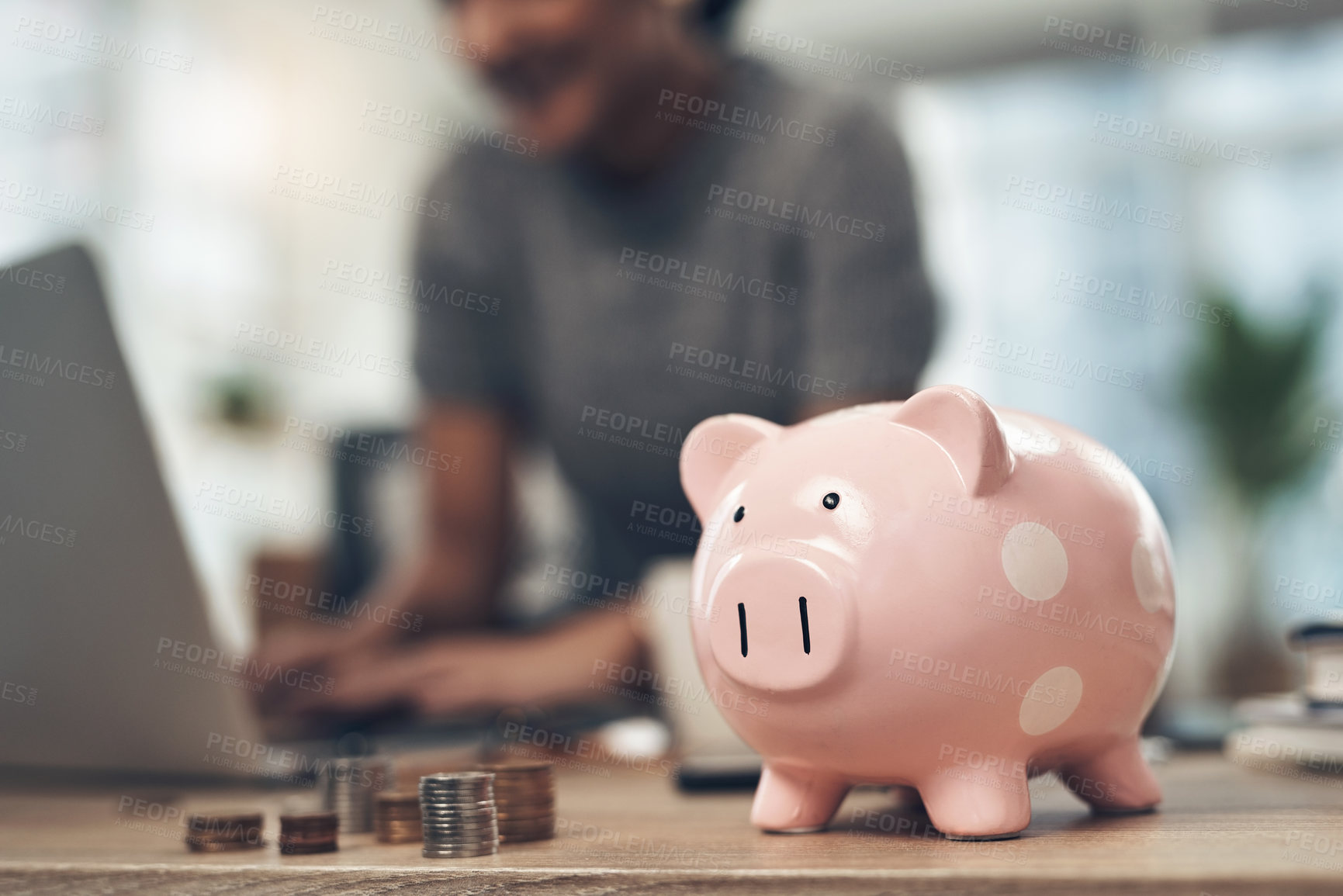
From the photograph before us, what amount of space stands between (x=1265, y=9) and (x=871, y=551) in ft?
18.1

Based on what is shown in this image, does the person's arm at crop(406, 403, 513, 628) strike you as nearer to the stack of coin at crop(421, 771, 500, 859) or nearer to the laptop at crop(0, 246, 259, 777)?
the laptop at crop(0, 246, 259, 777)

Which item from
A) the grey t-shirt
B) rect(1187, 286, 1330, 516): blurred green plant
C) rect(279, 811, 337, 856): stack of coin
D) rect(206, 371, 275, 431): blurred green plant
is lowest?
rect(279, 811, 337, 856): stack of coin

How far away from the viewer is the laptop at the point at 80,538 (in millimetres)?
838

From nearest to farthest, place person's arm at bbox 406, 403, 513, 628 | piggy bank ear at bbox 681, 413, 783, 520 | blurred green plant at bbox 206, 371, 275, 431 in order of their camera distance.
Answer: piggy bank ear at bbox 681, 413, 783, 520
person's arm at bbox 406, 403, 513, 628
blurred green plant at bbox 206, 371, 275, 431

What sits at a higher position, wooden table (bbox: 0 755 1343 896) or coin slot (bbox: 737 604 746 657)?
coin slot (bbox: 737 604 746 657)

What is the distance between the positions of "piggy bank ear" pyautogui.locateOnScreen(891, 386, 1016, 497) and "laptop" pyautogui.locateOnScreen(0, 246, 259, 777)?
2.03ft

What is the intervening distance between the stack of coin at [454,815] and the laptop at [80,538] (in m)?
0.42

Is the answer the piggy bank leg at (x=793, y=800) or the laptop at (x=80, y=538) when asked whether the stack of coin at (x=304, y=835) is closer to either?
the piggy bank leg at (x=793, y=800)

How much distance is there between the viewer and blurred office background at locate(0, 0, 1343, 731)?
495 cm

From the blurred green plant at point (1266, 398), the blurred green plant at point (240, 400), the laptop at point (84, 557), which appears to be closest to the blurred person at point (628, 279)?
the laptop at point (84, 557)

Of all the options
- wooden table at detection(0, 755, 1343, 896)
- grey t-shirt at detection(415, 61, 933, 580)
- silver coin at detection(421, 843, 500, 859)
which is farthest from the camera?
grey t-shirt at detection(415, 61, 933, 580)

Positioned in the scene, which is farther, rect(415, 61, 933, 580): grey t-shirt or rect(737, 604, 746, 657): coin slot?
rect(415, 61, 933, 580): grey t-shirt

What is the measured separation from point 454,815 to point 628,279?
134cm

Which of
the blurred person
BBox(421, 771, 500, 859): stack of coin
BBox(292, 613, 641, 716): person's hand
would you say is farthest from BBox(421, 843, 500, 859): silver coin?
BBox(292, 613, 641, 716): person's hand
